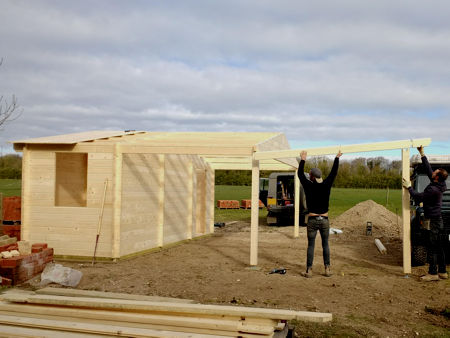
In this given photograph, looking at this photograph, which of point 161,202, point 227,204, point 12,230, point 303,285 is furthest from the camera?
point 227,204

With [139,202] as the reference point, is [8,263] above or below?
below

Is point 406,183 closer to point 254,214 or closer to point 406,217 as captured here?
point 406,217

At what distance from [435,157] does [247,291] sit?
553 cm

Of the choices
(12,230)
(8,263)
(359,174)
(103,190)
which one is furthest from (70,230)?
(359,174)

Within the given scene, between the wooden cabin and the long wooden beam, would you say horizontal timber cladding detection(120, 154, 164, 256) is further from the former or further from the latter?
the long wooden beam

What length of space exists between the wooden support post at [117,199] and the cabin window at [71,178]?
2.65m

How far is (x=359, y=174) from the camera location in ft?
162

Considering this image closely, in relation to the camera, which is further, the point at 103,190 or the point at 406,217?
the point at 103,190

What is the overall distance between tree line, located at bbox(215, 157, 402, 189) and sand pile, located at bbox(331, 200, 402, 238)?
26381mm

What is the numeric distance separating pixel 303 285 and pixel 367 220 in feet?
40.0

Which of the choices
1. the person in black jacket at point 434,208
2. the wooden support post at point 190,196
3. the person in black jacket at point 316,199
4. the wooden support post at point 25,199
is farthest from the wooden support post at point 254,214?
the wooden support post at point 190,196

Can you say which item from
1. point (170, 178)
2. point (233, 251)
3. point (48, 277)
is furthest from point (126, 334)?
point (170, 178)

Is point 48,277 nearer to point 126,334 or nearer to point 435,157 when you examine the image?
point 126,334

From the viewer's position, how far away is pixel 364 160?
5169 cm
